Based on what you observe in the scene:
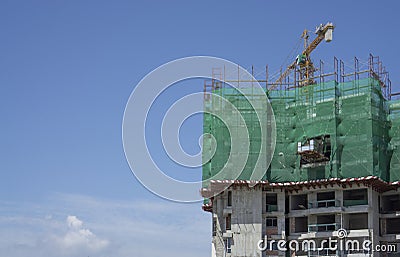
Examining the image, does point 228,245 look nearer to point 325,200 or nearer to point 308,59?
point 325,200

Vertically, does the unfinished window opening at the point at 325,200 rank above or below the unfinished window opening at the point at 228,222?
above

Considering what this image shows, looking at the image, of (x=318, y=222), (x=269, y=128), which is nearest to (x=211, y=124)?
(x=269, y=128)

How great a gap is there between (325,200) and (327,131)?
733 centimetres

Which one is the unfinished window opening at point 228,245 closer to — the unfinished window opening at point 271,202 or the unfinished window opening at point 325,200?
the unfinished window opening at point 271,202

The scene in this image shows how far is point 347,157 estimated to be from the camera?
68000 millimetres

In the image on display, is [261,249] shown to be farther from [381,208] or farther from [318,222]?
[381,208]

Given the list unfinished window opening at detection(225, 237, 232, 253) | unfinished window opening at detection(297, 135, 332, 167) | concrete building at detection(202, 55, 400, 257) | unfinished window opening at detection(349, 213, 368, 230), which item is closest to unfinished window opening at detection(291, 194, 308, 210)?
concrete building at detection(202, 55, 400, 257)

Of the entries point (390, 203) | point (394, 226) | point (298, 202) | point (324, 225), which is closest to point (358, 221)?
point (324, 225)

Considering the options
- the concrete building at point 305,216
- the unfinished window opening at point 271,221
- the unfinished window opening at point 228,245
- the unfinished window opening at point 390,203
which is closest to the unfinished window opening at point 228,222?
the concrete building at point 305,216

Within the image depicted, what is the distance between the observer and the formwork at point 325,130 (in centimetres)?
6775

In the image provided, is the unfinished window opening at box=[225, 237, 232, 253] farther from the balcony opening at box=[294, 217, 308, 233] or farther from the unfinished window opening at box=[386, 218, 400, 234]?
the unfinished window opening at box=[386, 218, 400, 234]

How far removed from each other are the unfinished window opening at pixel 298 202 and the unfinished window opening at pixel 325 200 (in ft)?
6.71

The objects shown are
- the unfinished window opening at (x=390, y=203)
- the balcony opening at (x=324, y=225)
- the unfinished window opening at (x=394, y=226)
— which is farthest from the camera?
the unfinished window opening at (x=390, y=203)

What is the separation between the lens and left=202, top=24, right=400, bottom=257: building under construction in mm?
67562
